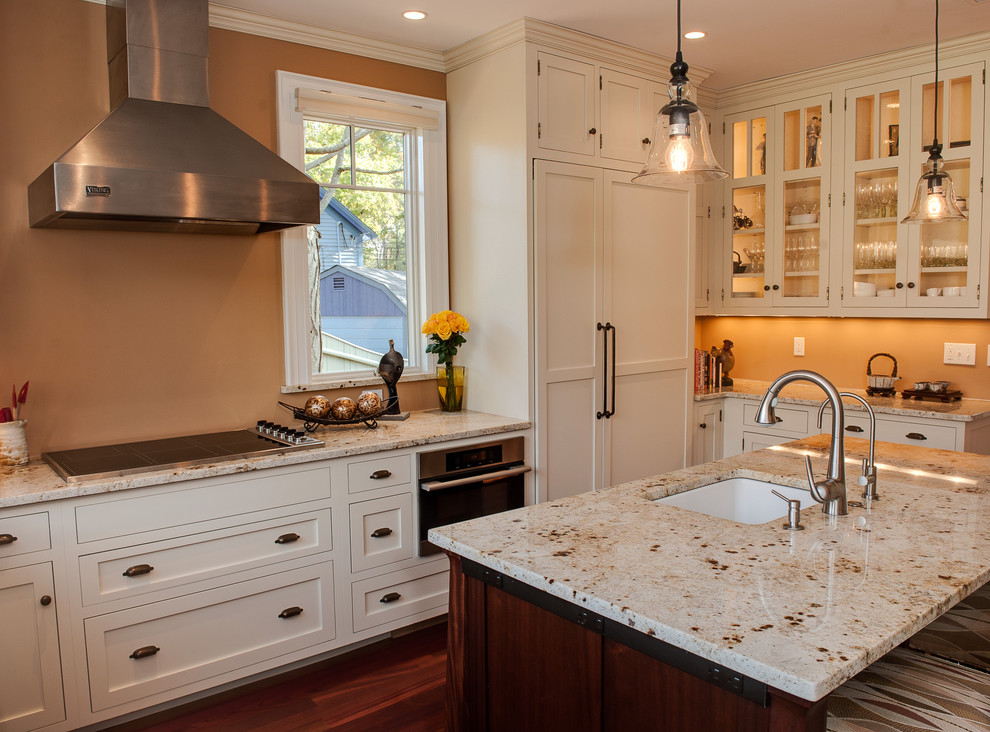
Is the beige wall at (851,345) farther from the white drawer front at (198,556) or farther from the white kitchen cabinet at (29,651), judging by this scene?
the white kitchen cabinet at (29,651)

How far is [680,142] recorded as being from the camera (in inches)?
77.3

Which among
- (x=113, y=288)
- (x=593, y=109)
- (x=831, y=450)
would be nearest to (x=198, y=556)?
(x=113, y=288)

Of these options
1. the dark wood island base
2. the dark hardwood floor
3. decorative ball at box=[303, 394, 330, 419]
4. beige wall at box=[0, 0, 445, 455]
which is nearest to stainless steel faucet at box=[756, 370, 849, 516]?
the dark wood island base

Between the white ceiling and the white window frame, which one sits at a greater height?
the white ceiling

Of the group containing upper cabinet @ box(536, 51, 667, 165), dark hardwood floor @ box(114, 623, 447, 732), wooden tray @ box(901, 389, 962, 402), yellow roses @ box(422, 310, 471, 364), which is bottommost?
dark hardwood floor @ box(114, 623, 447, 732)

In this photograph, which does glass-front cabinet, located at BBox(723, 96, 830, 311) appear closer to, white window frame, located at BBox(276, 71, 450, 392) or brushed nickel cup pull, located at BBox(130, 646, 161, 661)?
white window frame, located at BBox(276, 71, 450, 392)

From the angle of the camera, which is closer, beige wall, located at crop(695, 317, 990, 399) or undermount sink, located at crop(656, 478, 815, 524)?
undermount sink, located at crop(656, 478, 815, 524)

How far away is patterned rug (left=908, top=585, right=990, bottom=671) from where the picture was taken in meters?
1.89

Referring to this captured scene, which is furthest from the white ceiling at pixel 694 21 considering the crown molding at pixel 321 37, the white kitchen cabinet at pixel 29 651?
the white kitchen cabinet at pixel 29 651

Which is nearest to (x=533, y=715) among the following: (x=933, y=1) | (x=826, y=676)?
(x=826, y=676)

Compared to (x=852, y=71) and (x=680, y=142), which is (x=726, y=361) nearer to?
(x=852, y=71)

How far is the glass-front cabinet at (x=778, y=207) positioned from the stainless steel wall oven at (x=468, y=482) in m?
1.97

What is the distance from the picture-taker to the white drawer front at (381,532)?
9.64 ft

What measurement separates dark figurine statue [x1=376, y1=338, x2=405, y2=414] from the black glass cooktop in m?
0.60
